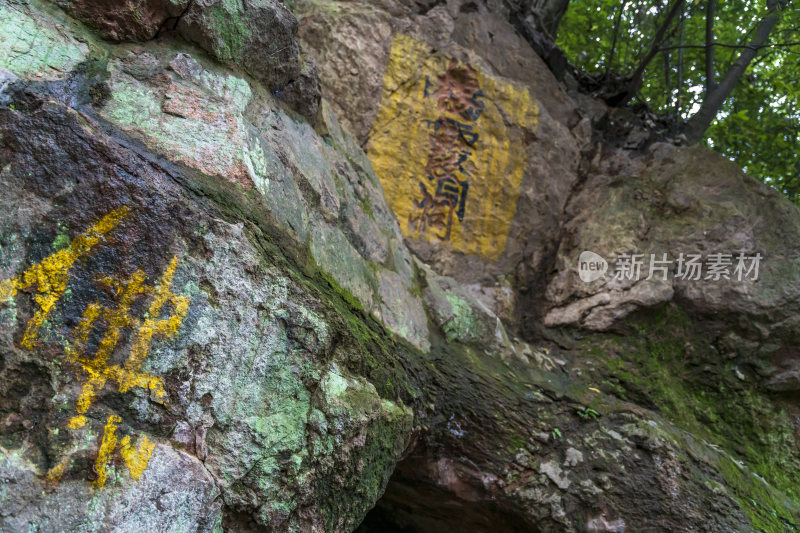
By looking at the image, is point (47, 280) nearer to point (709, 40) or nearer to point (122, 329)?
point (122, 329)

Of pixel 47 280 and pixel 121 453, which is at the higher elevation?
pixel 47 280

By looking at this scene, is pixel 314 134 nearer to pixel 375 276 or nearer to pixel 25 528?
pixel 375 276

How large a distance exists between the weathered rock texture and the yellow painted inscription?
0.03 metres

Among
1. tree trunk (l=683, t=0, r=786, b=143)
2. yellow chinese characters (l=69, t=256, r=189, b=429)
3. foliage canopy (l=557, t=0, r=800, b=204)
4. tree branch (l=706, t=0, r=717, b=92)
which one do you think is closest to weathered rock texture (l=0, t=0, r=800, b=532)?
yellow chinese characters (l=69, t=256, r=189, b=429)

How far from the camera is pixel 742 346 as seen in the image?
14.6 feet

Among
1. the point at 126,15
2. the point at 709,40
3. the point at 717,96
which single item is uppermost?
the point at 709,40

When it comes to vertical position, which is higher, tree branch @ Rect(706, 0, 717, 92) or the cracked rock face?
tree branch @ Rect(706, 0, 717, 92)

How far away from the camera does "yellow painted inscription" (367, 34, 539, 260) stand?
497cm

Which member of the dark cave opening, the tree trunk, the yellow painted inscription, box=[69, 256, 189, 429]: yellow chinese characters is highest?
the tree trunk

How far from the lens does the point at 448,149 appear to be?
517cm

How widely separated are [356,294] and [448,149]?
2770 mm

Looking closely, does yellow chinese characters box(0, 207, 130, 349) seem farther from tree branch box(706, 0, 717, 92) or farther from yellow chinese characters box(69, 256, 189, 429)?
tree branch box(706, 0, 717, 92)

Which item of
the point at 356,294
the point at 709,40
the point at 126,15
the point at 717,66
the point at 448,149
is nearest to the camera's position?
the point at 126,15

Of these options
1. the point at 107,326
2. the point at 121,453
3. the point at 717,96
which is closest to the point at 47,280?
the point at 107,326
